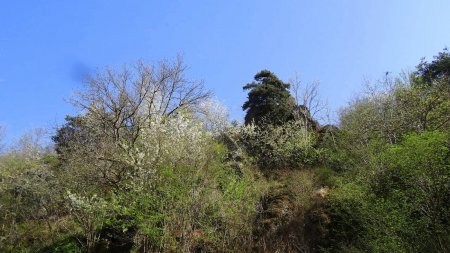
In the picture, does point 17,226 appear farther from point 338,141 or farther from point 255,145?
point 338,141

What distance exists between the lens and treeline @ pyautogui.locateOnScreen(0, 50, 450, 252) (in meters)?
8.22

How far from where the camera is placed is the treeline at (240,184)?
27.0 feet

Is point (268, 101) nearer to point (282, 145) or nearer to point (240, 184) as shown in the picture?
point (282, 145)

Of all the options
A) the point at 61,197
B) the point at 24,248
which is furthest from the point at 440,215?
the point at 24,248

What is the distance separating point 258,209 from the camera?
1214 centimetres

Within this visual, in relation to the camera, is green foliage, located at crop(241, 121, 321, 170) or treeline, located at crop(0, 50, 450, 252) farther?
green foliage, located at crop(241, 121, 321, 170)

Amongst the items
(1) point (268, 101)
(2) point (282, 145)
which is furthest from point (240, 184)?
(1) point (268, 101)

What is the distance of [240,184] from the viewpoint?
38.1ft

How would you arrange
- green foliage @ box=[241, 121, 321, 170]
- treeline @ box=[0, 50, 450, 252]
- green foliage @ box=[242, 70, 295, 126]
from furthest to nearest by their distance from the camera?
green foliage @ box=[242, 70, 295, 126] → green foliage @ box=[241, 121, 321, 170] → treeline @ box=[0, 50, 450, 252]

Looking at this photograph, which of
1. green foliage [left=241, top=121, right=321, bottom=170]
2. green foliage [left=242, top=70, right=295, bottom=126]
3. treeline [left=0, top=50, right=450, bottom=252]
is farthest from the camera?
green foliage [left=242, top=70, right=295, bottom=126]

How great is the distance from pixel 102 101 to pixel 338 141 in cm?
1026

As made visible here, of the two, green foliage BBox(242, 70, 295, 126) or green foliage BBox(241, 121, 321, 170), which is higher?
green foliage BBox(242, 70, 295, 126)

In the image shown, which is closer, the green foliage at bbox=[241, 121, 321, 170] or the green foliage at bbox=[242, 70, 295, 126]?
the green foliage at bbox=[241, 121, 321, 170]

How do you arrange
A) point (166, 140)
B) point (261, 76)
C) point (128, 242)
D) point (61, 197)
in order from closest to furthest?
point (128, 242), point (166, 140), point (61, 197), point (261, 76)
